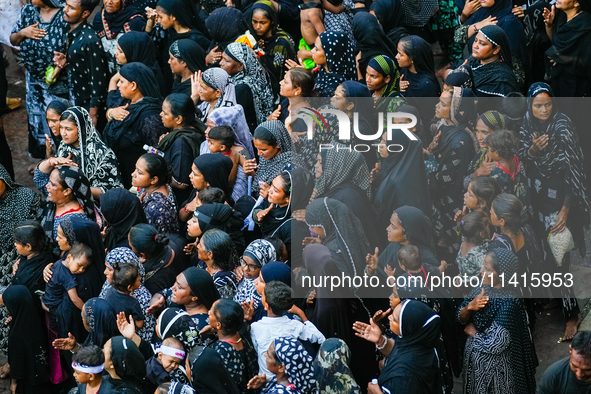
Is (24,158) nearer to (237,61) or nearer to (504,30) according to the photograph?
(237,61)

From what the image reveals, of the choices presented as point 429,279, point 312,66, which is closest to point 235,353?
point 429,279

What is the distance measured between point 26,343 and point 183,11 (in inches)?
135

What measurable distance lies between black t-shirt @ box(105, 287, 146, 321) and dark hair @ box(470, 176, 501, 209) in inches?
92.8

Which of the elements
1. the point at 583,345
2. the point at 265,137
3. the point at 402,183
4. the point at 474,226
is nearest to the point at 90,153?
the point at 265,137

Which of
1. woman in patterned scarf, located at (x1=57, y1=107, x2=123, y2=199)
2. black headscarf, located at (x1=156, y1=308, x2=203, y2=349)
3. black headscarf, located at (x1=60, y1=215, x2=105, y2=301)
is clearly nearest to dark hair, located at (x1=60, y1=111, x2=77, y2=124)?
woman in patterned scarf, located at (x1=57, y1=107, x2=123, y2=199)

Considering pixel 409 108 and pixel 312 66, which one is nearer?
pixel 409 108

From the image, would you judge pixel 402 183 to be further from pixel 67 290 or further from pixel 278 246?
pixel 67 290

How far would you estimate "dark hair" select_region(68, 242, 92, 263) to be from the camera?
18.2 ft

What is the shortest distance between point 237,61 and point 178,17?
1028mm

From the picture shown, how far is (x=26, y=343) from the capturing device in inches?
230

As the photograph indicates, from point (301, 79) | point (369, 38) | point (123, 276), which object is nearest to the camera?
point (123, 276)

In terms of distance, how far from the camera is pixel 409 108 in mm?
6277

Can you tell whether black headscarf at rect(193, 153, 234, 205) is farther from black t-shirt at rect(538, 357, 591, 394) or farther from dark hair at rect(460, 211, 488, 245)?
black t-shirt at rect(538, 357, 591, 394)

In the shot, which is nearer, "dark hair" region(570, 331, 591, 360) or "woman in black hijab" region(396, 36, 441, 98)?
"dark hair" region(570, 331, 591, 360)
